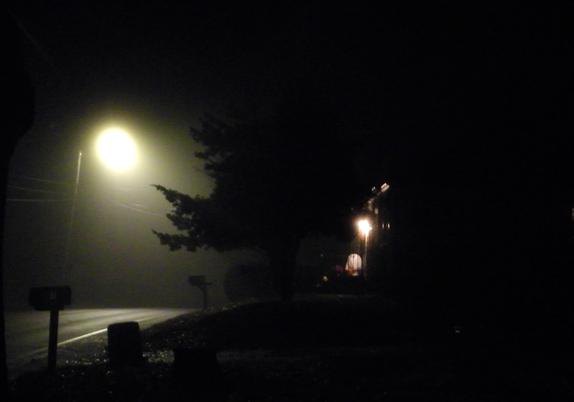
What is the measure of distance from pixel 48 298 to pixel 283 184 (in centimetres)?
1000

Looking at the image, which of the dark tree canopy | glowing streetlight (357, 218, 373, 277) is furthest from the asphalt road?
glowing streetlight (357, 218, 373, 277)

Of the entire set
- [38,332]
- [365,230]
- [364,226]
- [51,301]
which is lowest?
[38,332]

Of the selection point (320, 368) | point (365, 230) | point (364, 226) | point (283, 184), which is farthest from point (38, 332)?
point (364, 226)

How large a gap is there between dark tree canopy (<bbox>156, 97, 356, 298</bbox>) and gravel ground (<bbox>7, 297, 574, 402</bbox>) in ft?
14.7

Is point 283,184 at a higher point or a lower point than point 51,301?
higher

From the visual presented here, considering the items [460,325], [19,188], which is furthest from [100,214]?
[460,325]

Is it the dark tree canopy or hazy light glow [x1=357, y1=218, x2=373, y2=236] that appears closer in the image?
the dark tree canopy

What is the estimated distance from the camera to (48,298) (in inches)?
442

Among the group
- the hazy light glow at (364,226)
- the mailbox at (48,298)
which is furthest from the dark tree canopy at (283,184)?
the hazy light glow at (364,226)

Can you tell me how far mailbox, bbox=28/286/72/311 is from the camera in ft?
36.4

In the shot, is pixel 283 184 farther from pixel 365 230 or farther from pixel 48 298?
pixel 365 230

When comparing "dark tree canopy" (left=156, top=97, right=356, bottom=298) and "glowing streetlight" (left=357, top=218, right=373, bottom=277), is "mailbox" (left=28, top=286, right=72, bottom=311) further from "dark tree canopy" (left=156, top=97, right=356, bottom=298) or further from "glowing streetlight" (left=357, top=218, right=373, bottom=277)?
"glowing streetlight" (left=357, top=218, right=373, bottom=277)

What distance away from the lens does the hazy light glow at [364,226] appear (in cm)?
3308

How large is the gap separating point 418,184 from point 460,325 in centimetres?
734
